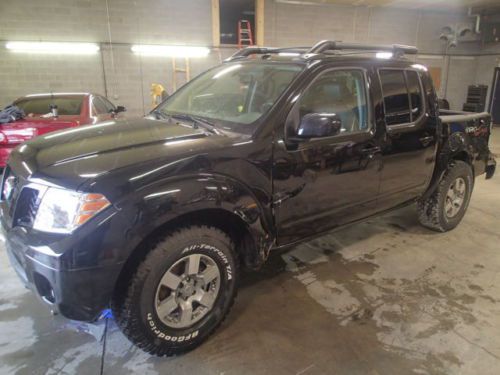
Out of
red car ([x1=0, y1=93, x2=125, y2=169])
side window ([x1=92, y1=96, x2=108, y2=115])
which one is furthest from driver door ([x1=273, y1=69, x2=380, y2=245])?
side window ([x1=92, y1=96, x2=108, y2=115])

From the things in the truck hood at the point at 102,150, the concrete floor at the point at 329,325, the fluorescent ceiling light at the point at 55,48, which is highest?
the fluorescent ceiling light at the point at 55,48

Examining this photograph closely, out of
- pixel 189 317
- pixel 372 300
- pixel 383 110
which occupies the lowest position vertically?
pixel 372 300

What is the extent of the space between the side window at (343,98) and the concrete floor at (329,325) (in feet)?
4.12

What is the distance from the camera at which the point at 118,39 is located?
9.58 metres

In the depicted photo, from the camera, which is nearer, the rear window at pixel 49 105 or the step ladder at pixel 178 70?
the rear window at pixel 49 105

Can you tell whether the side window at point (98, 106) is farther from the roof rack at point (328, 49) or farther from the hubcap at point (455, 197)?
the hubcap at point (455, 197)

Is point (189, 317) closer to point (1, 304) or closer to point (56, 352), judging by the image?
point (56, 352)

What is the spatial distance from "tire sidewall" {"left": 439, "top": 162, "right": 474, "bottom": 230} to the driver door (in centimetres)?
123

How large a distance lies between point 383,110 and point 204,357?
2.17 metres

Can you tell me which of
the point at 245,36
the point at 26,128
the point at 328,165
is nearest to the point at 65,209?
the point at 328,165

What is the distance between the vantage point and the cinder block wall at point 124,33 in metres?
8.94

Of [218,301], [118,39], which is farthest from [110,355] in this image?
[118,39]

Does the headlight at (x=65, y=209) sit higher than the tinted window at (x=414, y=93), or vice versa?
the tinted window at (x=414, y=93)

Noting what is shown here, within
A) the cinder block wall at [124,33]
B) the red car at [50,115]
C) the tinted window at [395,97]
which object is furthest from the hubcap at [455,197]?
the cinder block wall at [124,33]
